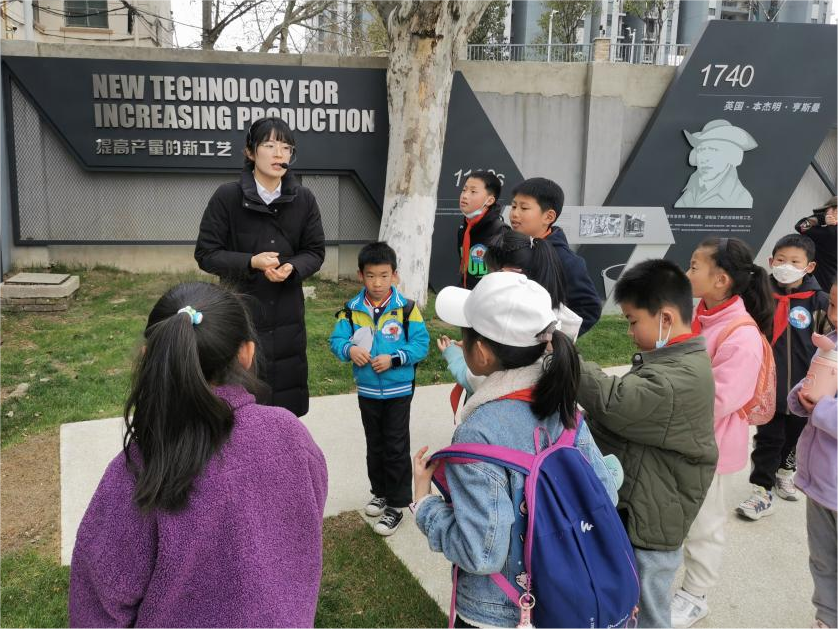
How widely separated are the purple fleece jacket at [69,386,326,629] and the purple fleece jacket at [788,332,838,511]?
1.85m

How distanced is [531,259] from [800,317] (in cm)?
200

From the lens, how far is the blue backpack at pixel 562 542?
1607mm

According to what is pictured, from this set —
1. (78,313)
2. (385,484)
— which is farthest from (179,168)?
(385,484)

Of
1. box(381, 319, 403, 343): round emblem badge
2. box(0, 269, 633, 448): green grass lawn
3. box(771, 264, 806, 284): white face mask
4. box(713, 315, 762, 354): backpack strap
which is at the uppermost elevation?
box(771, 264, 806, 284): white face mask

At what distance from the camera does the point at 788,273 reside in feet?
12.1

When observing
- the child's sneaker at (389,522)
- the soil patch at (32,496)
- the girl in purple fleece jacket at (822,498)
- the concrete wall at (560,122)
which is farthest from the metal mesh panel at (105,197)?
the girl in purple fleece jacket at (822,498)

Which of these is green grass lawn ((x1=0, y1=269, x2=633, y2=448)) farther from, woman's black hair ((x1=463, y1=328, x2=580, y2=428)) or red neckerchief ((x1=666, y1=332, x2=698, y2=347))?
woman's black hair ((x1=463, y1=328, x2=580, y2=428))

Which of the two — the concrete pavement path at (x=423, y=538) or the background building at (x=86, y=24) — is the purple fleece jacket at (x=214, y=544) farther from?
the background building at (x=86, y=24)

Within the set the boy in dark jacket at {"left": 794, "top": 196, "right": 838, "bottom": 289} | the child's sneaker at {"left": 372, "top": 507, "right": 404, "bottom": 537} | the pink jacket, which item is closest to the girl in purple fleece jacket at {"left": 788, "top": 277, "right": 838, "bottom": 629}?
the pink jacket

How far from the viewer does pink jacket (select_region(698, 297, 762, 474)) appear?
2648 mm

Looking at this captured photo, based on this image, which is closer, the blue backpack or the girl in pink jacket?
the blue backpack

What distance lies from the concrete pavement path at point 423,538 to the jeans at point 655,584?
0.65 meters

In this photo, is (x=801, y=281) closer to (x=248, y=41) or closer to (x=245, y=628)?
(x=245, y=628)

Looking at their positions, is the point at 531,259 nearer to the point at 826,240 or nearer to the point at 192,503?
the point at 192,503
